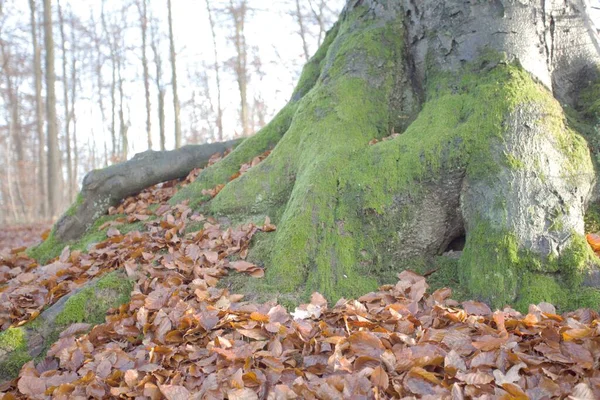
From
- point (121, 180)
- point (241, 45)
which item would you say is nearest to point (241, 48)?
point (241, 45)

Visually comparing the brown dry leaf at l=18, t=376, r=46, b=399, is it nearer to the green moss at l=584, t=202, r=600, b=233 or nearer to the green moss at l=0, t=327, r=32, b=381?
the green moss at l=0, t=327, r=32, b=381

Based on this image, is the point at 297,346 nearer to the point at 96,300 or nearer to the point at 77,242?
the point at 96,300

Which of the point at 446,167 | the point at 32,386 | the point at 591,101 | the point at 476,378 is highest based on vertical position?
the point at 591,101

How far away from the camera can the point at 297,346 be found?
2.49 m

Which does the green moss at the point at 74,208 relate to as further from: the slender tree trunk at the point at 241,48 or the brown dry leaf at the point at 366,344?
the slender tree trunk at the point at 241,48

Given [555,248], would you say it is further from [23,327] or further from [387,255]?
[23,327]

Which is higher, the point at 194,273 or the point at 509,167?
the point at 509,167

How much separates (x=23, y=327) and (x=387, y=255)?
2.66 metres

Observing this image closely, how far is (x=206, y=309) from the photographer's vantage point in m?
2.86

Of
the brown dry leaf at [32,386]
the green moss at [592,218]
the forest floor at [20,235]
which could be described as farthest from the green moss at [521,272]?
the forest floor at [20,235]

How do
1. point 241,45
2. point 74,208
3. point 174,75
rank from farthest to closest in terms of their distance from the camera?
point 241,45
point 174,75
point 74,208

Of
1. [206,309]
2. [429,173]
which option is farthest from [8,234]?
[429,173]

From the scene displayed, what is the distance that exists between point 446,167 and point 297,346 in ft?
5.70

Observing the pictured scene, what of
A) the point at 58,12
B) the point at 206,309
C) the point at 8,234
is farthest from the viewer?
the point at 58,12
